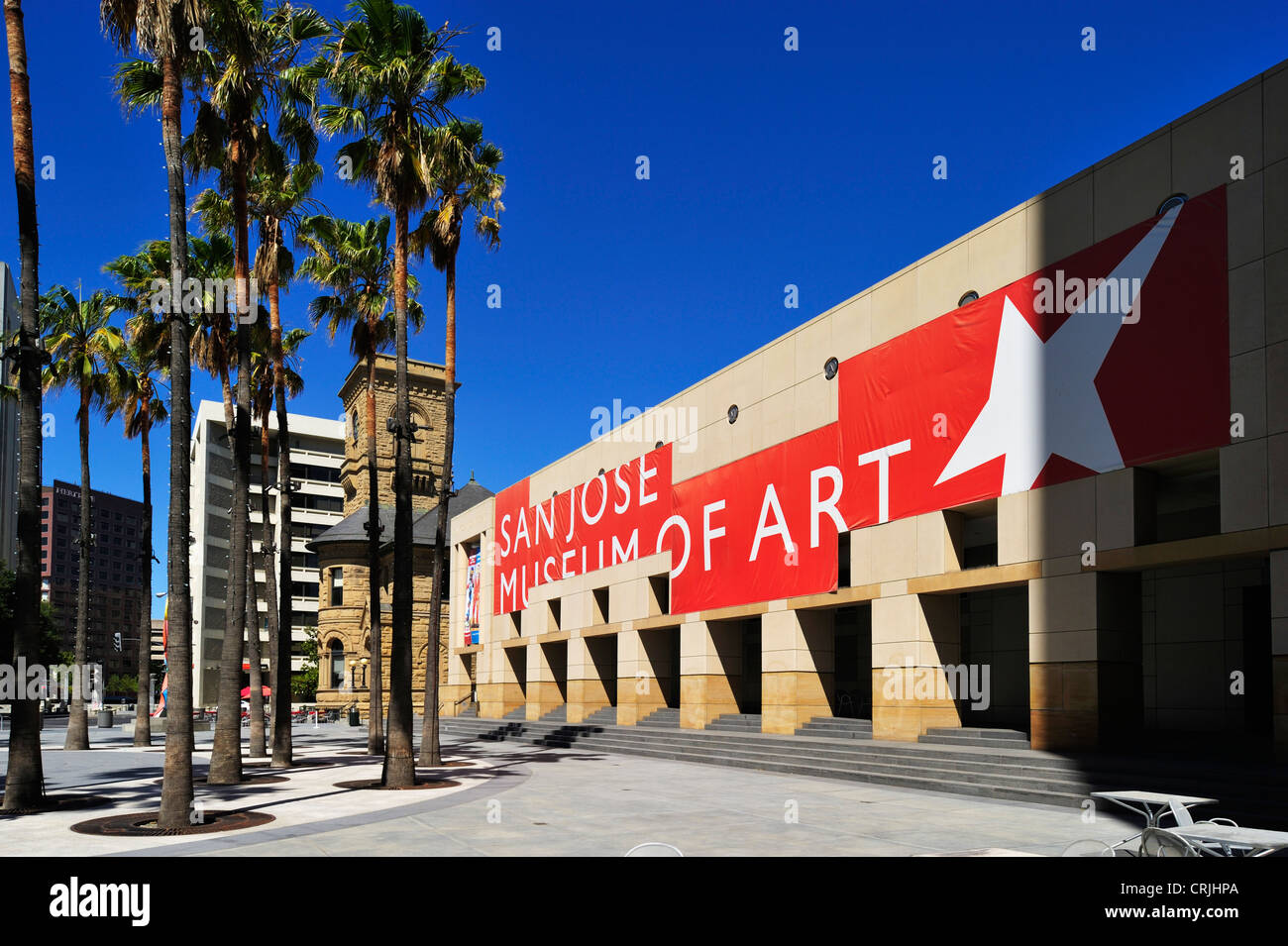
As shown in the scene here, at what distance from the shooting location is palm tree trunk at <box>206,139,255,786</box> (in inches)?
798

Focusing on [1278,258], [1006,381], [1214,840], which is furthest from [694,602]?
[1214,840]

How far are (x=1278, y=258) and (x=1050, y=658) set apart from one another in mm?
8354

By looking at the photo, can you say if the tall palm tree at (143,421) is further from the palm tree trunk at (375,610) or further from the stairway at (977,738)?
the stairway at (977,738)

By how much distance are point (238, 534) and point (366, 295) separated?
1165cm

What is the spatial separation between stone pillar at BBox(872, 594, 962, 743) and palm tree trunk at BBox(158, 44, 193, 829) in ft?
51.1

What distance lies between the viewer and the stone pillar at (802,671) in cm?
2805

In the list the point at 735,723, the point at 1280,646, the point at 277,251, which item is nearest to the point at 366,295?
the point at 277,251

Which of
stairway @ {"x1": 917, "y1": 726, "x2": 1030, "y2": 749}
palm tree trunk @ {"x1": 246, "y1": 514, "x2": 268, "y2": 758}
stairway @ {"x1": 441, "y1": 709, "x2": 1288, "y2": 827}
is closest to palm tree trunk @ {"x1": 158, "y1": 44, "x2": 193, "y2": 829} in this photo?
palm tree trunk @ {"x1": 246, "y1": 514, "x2": 268, "y2": 758}

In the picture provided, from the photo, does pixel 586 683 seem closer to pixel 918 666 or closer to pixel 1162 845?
pixel 918 666

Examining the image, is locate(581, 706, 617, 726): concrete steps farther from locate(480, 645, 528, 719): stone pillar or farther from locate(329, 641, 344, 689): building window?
locate(329, 641, 344, 689): building window

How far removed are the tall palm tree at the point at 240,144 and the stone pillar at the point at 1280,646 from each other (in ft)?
61.2

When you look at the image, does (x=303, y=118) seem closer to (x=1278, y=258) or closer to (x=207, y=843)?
(x=207, y=843)

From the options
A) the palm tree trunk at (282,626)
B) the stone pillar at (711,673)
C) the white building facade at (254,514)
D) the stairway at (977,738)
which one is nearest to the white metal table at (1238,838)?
the stairway at (977,738)
